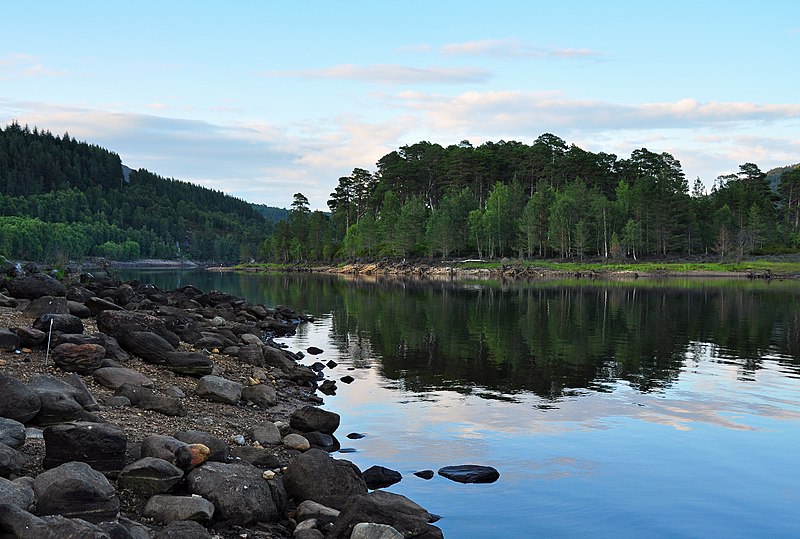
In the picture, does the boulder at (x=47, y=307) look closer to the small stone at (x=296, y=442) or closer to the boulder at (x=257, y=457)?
the small stone at (x=296, y=442)

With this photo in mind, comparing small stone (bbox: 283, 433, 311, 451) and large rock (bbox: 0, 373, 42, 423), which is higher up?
large rock (bbox: 0, 373, 42, 423)

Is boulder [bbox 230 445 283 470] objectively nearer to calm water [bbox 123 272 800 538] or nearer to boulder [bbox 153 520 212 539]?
calm water [bbox 123 272 800 538]

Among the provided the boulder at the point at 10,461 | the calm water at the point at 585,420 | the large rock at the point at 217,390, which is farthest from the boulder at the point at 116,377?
the boulder at the point at 10,461

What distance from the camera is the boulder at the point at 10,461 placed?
11.1 m

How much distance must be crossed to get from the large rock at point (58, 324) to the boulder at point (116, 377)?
3.38 meters

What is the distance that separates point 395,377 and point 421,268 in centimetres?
12630

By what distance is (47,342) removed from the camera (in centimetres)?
2062

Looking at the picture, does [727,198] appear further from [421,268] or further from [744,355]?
[744,355]

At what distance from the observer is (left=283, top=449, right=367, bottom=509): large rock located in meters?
13.3

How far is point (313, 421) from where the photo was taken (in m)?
19.1

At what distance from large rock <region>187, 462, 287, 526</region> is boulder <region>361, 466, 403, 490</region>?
3.00m

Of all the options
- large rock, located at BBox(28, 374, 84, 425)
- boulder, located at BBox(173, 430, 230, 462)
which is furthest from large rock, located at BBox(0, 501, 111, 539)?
large rock, located at BBox(28, 374, 84, 425)

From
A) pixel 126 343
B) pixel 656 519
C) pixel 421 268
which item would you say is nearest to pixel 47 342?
pixel 126 343

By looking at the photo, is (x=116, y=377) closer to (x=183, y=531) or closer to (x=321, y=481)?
(x=321, y=481)
